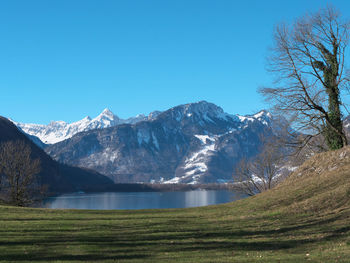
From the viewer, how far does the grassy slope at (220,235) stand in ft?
69.5

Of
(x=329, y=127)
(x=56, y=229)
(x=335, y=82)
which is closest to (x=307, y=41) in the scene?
(x=335, y=82)

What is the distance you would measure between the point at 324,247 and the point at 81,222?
19.7 m

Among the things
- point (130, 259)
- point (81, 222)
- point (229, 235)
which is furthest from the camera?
point (81, 222)

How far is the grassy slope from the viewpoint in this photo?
21188 millimetres

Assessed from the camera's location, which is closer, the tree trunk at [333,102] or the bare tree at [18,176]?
the tree trunk at [333,102]

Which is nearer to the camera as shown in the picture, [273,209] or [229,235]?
[229,235]

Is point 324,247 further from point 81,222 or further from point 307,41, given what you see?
point 307,41

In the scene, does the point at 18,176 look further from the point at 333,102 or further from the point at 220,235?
the point at 220,235

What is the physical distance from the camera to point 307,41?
45594mm

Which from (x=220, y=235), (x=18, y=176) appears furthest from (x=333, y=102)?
(x=18, y=176)

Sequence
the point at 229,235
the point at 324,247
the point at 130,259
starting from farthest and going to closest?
the point at 229,235 → the point at 324,247 → the point at 130,259

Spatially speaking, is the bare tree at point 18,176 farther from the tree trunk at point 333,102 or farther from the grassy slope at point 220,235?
the tree trunk at point 333,102

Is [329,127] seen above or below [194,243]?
above

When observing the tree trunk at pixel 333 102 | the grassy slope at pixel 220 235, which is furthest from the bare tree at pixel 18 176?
the tree trunk at pixel 333 102
